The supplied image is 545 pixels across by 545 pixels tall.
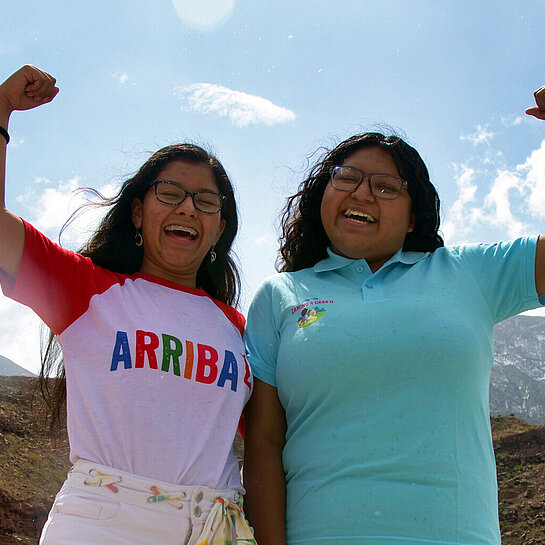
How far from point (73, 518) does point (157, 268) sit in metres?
1.27

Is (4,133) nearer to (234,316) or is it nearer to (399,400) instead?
(234,316)

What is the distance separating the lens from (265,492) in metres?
2.37

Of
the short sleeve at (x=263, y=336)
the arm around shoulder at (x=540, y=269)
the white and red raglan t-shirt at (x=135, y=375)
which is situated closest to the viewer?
the white and red raglan t-shirt at (x=135, y=375)

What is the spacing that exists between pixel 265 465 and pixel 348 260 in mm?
961

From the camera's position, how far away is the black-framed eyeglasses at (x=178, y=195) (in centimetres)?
298

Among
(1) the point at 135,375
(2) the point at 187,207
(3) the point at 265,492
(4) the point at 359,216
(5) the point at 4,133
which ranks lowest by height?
(3) the point at 265,492

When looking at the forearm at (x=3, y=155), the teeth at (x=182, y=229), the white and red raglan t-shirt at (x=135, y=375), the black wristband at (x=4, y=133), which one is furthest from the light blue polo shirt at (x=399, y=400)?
the black wristband at (x=4, y=133)

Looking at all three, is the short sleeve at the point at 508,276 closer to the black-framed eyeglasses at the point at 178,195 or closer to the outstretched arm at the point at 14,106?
the black-framed eyeglasses at the point at 178,195

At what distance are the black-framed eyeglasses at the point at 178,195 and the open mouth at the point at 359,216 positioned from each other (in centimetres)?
67

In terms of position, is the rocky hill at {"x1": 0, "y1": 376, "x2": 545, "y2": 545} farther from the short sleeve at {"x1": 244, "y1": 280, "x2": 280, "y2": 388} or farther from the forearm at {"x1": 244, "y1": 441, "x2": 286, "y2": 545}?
the forearm at {"x1": 244, "y1": 441, "x2": 286, "y2": 545}

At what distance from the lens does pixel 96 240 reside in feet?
10.0

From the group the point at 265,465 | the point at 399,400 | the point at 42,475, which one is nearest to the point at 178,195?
the point at 265,465

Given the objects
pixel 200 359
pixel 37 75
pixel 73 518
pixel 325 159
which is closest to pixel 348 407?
pixel 200 359

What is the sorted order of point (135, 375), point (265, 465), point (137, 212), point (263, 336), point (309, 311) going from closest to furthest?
point (135, 375) → point (265, 465) → point (309, 311) → point (263, 336) → point (137, 212)
